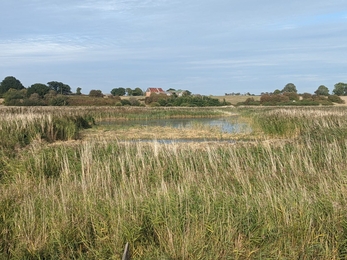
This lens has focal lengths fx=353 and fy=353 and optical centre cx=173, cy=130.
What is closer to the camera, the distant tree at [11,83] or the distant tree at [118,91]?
the distant tree at [11,83]

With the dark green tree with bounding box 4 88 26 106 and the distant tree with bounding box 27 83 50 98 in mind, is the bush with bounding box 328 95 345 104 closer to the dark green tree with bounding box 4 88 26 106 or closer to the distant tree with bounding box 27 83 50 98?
the distant tree with bounding box 27 83 50 98

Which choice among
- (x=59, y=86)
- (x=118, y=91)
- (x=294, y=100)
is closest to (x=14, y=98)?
(x=59, y=86)

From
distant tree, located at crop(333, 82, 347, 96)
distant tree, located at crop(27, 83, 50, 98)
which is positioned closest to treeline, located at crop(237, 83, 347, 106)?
distant tree, located at crop(333, 82, 347, 96)

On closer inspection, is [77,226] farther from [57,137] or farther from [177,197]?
[57,137]

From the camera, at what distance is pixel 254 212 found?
15.0ft

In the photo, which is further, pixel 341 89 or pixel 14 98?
pixel 341 89

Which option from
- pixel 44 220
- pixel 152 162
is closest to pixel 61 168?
pixel 152 162

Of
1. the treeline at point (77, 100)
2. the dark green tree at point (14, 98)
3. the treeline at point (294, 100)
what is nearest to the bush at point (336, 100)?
the treeline at point (294, 100)

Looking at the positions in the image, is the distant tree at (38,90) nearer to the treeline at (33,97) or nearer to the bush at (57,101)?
the treeline at (33,97)

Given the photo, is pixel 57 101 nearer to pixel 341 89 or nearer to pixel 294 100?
pixel 294 100

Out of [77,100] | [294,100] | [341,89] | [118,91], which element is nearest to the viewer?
[77,100]

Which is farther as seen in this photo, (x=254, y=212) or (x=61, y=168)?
(x=61, y=168)

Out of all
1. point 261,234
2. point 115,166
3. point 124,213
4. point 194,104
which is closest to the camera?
point 261,234

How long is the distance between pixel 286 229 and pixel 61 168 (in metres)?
5.37
